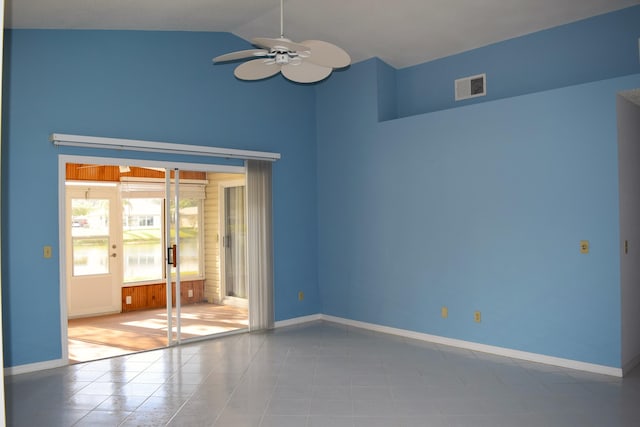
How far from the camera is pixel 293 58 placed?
3.58 meters

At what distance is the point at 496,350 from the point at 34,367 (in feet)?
14.9

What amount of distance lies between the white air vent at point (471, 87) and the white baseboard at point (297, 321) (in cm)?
345

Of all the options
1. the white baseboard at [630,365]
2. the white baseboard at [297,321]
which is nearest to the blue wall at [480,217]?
the white baseboard at [630,365]

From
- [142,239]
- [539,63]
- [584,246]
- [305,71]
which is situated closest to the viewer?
[305,71]

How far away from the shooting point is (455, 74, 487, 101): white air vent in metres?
5.61

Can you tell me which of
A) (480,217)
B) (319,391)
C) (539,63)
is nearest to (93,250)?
(319,391)

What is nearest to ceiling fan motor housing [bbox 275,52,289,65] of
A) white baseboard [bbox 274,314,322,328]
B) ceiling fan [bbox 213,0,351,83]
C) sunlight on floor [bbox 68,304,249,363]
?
ceiling fan [bbox 213,0,351,83]

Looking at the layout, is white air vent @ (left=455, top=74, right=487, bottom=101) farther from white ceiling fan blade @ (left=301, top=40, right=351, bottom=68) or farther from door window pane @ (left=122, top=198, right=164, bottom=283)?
door window pane @ (left=122, top=198, right=164, bottom=283)

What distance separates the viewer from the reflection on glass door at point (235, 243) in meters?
6.25

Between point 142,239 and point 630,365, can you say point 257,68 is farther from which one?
point 142,239

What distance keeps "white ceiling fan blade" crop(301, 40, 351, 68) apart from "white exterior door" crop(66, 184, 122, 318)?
516cm

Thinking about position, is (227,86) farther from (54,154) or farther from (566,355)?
(566,355)

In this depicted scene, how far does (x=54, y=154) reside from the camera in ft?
15.6

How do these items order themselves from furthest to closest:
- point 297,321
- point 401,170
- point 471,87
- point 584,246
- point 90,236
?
point 90,236 → point 297,321 → point 401,170 → point 471,87 → point 584,246
